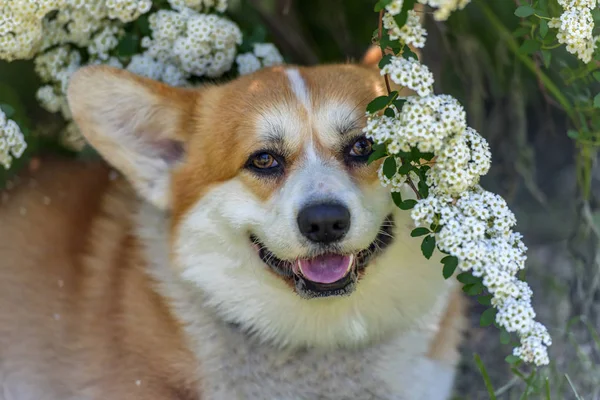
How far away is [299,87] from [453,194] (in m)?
0.71

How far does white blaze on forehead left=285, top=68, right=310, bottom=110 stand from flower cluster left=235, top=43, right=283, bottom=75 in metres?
0.46

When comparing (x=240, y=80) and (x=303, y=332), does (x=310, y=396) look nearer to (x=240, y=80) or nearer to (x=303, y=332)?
(x=303, y=332)

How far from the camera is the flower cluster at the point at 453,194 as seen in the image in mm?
2164

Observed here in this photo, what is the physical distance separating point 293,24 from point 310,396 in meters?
2.21

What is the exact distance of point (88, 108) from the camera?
280 centimetres

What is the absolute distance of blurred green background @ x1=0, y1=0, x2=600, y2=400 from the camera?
3195mm

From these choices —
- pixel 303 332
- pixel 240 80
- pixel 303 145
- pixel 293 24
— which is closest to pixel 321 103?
pixel 303 145

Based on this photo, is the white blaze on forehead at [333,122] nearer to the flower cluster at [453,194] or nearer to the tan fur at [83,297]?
the flower cluster at [453,194]

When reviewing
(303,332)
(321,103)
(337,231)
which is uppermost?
(321,103)

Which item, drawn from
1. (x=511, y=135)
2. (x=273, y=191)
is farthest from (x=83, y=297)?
(x=511, y=135)

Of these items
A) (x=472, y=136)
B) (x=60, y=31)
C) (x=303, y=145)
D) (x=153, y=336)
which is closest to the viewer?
(x=472, y=136)

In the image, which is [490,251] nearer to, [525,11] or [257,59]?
[525,11]

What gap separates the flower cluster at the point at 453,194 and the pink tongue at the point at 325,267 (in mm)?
345

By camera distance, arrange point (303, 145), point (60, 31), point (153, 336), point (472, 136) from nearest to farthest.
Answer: point (472, 136) < point (303, 145) < point (153, 336) < point (60, 31)
